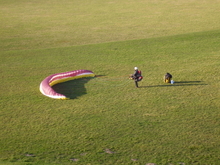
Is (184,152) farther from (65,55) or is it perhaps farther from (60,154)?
(65,55)

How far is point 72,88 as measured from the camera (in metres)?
24.8

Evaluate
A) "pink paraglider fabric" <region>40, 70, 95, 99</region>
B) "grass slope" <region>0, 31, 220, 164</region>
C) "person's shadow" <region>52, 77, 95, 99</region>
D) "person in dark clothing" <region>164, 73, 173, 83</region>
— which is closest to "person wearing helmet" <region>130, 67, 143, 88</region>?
"grass slope" <region>0, 31, 220, 164</region>

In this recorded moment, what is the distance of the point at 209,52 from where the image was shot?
3269cm

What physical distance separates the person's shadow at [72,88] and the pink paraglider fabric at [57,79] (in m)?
0.31

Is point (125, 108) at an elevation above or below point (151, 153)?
above

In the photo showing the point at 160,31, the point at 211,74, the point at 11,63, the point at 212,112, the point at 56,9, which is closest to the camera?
the point at 212,112

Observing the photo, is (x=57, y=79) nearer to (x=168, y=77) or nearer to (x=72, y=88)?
(x=72, y=88)

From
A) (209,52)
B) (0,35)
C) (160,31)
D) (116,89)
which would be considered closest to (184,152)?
(116,89)

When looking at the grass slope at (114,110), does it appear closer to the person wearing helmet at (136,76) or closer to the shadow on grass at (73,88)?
the shadow on grass at (73,88)

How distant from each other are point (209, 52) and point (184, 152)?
18.4 meters

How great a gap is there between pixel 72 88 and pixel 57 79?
1.61 m

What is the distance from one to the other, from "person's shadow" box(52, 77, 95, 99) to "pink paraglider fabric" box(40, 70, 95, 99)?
312mm

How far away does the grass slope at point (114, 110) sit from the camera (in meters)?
16.5

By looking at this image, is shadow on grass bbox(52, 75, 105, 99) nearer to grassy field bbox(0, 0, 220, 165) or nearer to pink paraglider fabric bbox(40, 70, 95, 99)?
grassy field bbox(0, 0, 220, 165)
